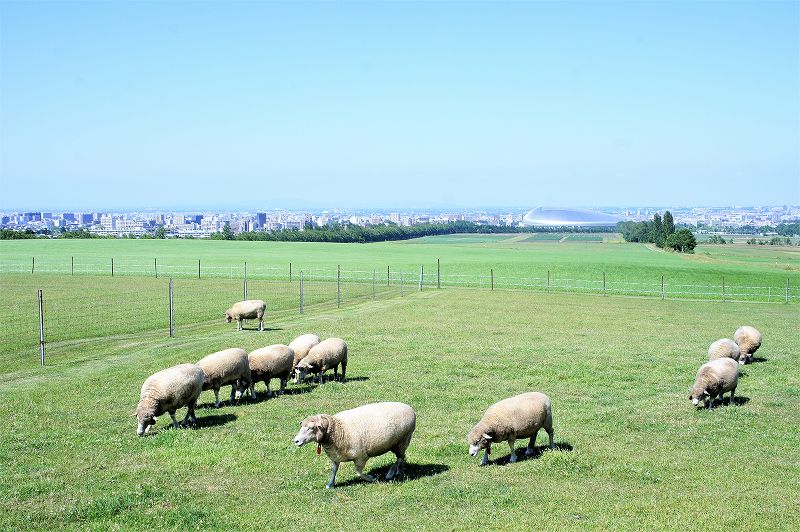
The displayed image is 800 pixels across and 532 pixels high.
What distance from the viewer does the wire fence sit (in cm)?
3372

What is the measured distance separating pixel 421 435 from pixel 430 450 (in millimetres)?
1073

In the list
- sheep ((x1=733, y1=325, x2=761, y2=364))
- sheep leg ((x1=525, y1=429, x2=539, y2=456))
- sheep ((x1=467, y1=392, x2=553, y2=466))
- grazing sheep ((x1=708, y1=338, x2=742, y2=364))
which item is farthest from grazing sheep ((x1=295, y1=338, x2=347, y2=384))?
sheep ((x1=733, y1=325, x2=761, y2=364))

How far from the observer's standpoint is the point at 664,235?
147500mm

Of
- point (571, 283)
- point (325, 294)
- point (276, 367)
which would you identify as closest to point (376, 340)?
point (276, 367)

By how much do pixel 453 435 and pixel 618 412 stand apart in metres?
4.63

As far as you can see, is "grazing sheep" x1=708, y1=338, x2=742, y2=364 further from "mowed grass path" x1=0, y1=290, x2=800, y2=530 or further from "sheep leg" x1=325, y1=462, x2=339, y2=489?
"sheep leg" x1=325, y1=462, x2=339, y2=489

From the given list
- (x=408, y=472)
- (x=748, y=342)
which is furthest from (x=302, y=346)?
(x=748, y=342)

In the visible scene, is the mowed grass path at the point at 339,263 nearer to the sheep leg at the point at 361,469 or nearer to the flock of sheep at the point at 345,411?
the flock of sheep at the point at 345,411

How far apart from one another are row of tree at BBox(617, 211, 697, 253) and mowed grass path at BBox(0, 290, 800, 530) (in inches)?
4229

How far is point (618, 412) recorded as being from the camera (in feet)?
58.9

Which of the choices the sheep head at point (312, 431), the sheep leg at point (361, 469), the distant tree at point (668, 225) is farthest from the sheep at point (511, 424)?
the distant tree at point (668, 225)

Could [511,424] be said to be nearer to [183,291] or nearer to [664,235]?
[183,291]

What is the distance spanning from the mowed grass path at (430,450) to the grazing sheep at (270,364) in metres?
1.05

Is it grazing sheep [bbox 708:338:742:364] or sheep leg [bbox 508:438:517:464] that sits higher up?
grazing sheep [bbox 708:338:742:364]
